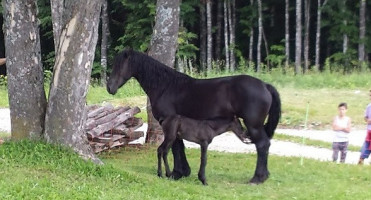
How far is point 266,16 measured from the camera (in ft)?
127

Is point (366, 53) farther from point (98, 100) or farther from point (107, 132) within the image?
point (107, 132)

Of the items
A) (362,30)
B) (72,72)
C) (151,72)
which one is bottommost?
(362,30)

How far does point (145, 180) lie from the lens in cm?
816

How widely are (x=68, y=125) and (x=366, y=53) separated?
1199 inches

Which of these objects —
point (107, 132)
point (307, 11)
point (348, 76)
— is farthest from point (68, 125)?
point (307, 11)

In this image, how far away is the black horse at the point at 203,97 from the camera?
29.4ft

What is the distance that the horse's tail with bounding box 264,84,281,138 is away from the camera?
922 centimetres

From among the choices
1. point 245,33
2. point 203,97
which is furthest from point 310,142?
point 245,33

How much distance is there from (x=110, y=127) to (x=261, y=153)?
12.5ft

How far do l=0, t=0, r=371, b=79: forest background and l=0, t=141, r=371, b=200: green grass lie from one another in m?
18.2

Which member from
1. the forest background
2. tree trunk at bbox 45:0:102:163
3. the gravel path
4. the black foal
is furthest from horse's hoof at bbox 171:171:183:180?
the forest background

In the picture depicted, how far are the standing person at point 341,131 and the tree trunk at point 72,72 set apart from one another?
5352mm

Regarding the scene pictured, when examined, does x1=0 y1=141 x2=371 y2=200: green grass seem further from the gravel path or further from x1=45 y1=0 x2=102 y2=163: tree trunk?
the gravel path

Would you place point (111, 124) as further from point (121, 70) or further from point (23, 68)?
point (23, 68)
